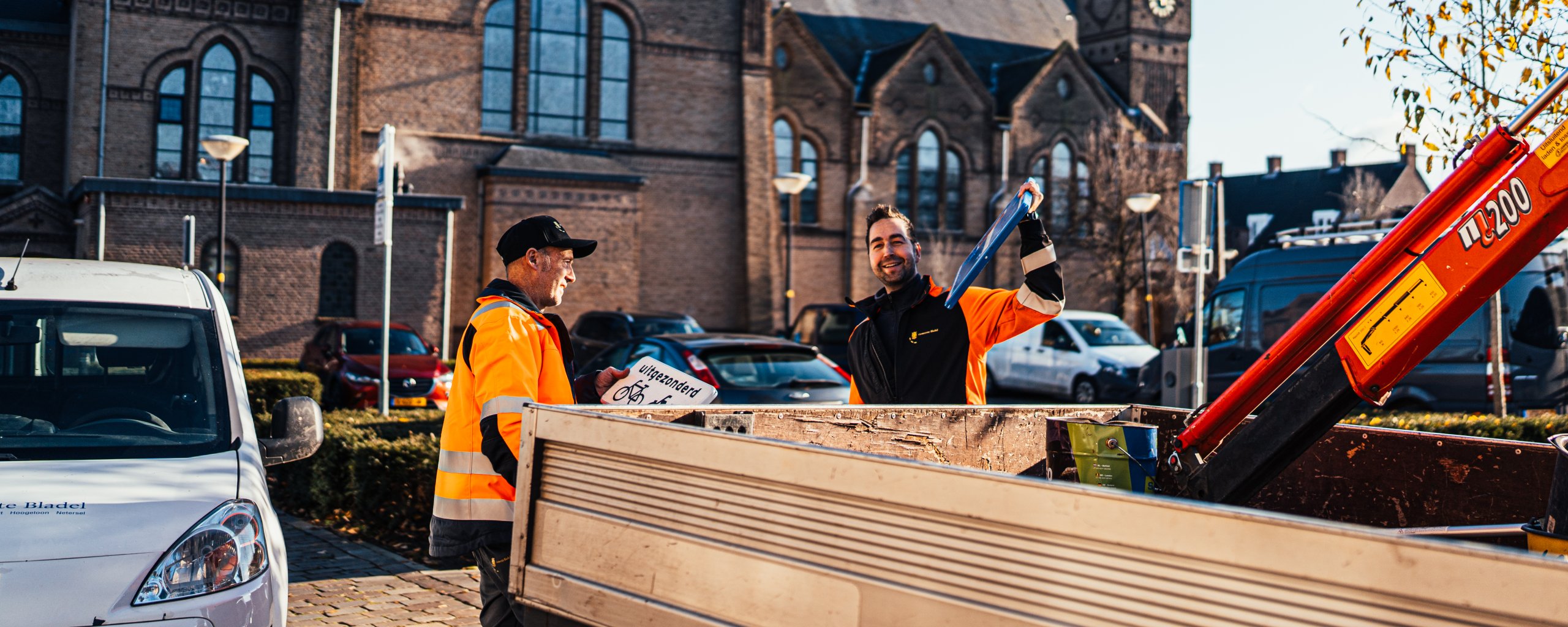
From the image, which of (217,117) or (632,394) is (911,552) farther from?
(217,117)

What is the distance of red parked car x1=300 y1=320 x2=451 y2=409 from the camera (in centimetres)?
1784

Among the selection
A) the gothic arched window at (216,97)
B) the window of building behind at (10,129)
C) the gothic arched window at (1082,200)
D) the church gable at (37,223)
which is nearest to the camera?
the church gable at (37,223)

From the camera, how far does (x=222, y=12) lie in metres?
30.7

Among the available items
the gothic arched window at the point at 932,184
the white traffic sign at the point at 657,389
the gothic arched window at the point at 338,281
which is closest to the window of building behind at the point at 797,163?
the gothic arched window at the point at 932,184

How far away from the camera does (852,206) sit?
39.5 m

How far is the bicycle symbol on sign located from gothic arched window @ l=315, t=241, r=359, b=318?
2646 centimetres

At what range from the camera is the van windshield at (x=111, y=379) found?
4.56 meters

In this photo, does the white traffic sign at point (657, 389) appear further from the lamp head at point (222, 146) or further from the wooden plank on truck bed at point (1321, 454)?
the lamp head at point (222, 146)

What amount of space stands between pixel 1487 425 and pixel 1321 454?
6.88m

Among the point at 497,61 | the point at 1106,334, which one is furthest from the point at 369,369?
the point at 497,61

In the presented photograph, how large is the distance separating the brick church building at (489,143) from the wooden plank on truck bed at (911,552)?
2577 cm

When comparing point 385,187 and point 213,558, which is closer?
point 213,558

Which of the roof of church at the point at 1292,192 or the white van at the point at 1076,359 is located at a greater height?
the roof of church at the point at 1292,192

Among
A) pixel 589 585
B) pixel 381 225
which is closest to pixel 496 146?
pixel 381 225
